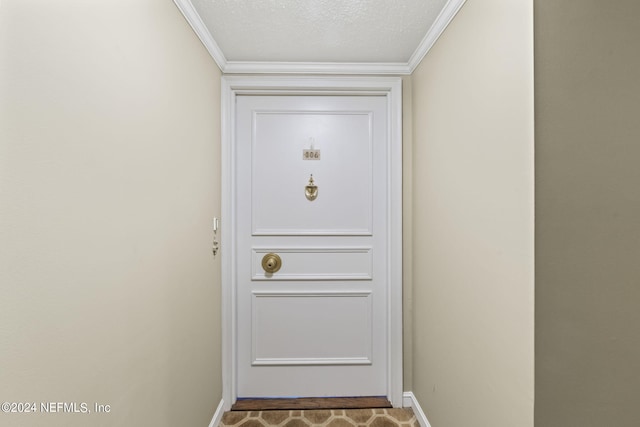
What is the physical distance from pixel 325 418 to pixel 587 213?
1817 mm

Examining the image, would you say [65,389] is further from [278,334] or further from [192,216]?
[278,334]

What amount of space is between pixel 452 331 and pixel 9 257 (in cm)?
162

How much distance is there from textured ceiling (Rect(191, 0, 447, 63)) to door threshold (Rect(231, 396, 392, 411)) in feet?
7.26

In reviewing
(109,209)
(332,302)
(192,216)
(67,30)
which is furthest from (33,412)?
(332,302)

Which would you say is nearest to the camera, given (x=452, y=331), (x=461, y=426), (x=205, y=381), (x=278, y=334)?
(x=461, y=426)

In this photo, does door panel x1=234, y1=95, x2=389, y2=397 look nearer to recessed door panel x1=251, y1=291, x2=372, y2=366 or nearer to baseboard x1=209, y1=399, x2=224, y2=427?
recessed door panel x1=251, y1=291, x2=372, y2=366

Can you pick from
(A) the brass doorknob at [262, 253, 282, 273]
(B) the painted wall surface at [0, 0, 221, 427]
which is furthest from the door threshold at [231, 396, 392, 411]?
(A) the brass doorknob at [262, 253, 282, 273]

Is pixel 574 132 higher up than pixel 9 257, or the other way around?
pixel 574 132

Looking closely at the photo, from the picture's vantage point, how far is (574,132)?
3.21 ft

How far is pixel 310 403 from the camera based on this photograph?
2191 millimetres

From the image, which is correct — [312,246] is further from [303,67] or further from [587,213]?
[587,213]

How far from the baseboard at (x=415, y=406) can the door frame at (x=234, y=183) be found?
0.04 m

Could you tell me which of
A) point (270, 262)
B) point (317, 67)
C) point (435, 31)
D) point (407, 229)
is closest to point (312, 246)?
point (270, 262)

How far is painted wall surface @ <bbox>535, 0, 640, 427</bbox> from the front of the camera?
3.17ft
